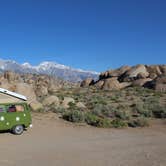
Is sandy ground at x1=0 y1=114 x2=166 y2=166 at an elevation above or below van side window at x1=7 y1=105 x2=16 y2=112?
below

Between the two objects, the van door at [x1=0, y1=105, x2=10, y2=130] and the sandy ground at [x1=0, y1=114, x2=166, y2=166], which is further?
the van door at [x1=0, y1=105, x2=10, y2=130]

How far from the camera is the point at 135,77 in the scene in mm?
71188

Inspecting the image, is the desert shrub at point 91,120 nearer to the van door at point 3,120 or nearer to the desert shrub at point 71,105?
the van door at point 3,120

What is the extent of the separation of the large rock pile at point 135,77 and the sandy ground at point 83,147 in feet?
138

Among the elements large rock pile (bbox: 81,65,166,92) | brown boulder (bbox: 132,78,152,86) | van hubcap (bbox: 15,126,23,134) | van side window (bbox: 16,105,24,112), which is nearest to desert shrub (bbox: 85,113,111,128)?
van side window (bbox: 16,105,24,112)

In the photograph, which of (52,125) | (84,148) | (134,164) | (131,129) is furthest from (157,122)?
(134,164)

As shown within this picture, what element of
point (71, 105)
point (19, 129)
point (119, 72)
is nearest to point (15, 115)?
point (19, 129)

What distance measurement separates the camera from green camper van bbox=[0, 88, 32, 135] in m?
15.7

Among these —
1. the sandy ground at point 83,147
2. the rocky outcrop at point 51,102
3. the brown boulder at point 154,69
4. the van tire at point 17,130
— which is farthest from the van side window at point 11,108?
the brown boulder at point 154,69

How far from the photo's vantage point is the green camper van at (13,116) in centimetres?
1571

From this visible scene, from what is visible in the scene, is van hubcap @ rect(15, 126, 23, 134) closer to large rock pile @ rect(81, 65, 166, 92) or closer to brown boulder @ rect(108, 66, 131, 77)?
large rock pile @ rect(81, 65, 166, 92)

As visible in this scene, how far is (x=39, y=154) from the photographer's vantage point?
12.0m

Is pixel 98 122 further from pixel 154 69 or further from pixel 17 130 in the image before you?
pixel 154 69

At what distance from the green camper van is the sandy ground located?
415 mm
